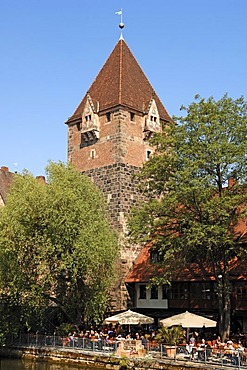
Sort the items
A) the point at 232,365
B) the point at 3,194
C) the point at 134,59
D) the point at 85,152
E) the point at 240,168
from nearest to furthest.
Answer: the point at 232,365 < the point at 240,168 < the point at 85,152 < the point at 134,59 < the point at 3,194

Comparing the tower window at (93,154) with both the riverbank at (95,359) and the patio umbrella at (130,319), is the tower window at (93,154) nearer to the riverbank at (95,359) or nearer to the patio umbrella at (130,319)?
the patio umbrella at (130,319)

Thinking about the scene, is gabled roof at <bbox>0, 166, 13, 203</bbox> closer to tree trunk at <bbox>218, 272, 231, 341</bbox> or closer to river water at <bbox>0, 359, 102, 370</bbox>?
river water at <bbox>0, 359, 102, 370</bbox>

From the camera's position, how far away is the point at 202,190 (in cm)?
2786

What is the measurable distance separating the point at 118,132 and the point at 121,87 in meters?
3.90

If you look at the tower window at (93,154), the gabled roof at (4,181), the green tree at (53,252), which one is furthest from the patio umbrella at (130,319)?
the gabled roof at (4,181)

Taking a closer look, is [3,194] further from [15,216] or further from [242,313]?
[242,313]

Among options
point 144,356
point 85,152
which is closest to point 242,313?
point 144,356

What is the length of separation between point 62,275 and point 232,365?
13.5 m

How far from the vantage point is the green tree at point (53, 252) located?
30.8m

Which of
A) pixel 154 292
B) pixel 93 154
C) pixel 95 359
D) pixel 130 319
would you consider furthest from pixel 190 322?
pixel 93 154

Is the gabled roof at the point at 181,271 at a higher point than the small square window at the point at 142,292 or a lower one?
higher

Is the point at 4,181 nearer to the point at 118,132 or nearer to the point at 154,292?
the point at 118,132

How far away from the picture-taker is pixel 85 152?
41500mm

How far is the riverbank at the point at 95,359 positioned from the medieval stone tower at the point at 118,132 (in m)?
7.42
